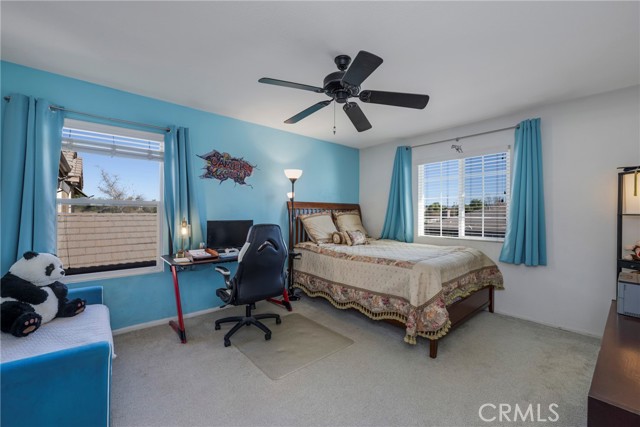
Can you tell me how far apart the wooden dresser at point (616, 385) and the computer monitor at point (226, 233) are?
10.0 ft

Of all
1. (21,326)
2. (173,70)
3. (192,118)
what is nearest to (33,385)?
(21,326)

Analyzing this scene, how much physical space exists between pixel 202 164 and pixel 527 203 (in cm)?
385

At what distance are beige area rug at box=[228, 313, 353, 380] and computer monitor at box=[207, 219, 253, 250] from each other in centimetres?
97

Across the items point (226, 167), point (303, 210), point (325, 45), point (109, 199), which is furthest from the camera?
point (303, 210)

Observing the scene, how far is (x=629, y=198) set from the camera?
2.52 meters

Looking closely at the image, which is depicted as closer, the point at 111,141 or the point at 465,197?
the point at 111,141

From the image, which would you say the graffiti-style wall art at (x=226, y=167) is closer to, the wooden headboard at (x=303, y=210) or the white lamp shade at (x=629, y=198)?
the wooden headboard at (x=303, y=210)

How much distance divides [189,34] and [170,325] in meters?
2.73

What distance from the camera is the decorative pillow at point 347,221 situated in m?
4.47

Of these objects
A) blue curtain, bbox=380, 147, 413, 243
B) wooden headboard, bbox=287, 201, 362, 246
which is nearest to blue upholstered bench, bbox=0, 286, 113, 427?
wooden headboard, bbox=287, 201, 362, 246

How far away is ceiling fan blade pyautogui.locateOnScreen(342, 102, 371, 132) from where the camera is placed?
225 cm

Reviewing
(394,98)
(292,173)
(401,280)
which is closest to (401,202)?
(292,173)

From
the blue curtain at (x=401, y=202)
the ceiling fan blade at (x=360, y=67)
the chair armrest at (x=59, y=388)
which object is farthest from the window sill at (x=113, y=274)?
the blue curtain at (x=401, y=202)

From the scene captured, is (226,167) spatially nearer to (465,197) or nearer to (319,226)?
(319,226)
